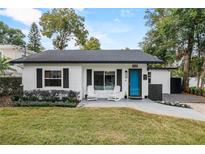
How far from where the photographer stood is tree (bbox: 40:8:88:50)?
4172 cm

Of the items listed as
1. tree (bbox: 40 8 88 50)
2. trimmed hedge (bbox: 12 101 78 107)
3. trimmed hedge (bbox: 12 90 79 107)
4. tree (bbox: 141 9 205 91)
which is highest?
tree (bbox: 40 8 88 50)

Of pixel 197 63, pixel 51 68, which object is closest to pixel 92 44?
pixel 197 63

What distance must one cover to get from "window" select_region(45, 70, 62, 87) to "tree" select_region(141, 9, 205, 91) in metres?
11.9

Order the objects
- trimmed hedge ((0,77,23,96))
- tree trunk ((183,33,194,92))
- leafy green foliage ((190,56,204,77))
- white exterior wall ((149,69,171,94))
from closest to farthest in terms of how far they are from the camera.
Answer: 1. trimmed hedge ((0,77,23,96))
2. white exterior wall ((149,69,171,94))
3. tree trunk ((183,33,194,92))
4. leafy green foliage ((190,56,204,77))

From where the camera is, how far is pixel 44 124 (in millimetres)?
10492

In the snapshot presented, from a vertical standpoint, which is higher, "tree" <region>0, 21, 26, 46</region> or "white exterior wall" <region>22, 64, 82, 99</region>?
"tree" <region>0, 21, 26, 46</region>

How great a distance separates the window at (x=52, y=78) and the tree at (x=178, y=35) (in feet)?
39.2

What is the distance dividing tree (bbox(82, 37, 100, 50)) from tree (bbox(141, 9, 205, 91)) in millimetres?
10943

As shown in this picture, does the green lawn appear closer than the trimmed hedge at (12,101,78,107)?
Yes

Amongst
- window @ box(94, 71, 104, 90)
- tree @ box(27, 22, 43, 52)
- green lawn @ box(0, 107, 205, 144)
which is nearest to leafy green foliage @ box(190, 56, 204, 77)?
window @ box(94, 71, 104, 90)

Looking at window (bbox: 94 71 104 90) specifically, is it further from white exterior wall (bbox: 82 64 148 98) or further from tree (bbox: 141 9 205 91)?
tree (bbox: 141 9 205 91)

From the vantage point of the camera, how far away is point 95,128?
32.8 feet

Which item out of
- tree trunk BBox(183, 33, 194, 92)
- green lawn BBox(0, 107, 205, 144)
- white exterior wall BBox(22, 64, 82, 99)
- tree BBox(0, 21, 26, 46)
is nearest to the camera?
green lawn BBox(0, 107, 205, 144)
